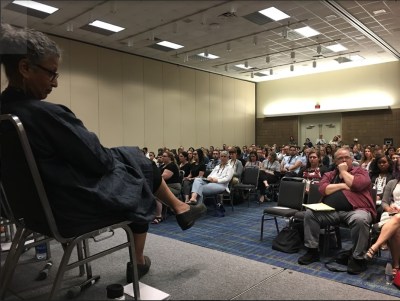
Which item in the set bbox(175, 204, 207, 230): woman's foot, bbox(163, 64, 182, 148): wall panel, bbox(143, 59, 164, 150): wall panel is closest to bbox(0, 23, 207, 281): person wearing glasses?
bbox(175, 204, 207, 230): woman's foot

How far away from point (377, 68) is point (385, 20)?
488cm

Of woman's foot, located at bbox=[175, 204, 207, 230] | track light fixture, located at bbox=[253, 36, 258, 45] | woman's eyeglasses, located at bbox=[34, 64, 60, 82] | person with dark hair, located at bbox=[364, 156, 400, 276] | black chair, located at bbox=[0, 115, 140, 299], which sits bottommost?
person with dark hair, located at bbox=[364, 156, 400, 276]

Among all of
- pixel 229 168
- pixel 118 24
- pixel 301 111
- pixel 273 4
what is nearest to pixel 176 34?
pixel 118 24

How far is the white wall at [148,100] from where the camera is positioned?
9508mm

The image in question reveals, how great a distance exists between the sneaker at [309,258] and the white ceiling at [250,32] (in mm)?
4042

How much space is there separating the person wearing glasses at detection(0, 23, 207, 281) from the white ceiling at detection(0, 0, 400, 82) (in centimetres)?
441

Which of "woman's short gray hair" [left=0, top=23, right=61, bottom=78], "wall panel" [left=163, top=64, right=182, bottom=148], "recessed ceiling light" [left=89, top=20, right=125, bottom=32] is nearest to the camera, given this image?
"woman's short gray hair" [left=0, top=23, right=61, bottom=78]

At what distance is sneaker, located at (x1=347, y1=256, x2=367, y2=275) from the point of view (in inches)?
110

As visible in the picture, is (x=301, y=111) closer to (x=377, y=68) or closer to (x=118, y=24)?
(x=377, y=68)

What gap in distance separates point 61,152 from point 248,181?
5.34 metres

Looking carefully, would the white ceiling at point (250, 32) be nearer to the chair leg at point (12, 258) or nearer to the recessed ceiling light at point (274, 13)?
the recessed ceiling light at point (274, 13)

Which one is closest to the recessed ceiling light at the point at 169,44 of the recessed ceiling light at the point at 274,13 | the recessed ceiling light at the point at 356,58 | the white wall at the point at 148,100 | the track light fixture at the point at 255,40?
the white wall at the point at 148,100

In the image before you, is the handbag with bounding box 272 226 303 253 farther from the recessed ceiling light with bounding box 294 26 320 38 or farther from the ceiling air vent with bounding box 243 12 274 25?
the recessed ceiling light with bounding box 294 26 320 38

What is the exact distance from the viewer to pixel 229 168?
5.54 metres
